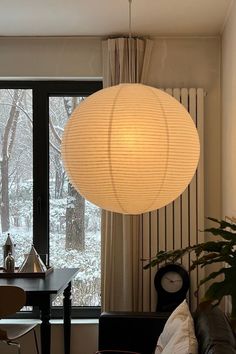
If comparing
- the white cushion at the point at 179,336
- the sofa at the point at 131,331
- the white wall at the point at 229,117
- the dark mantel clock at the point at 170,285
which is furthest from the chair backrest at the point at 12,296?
the white wall at the point at 229,117

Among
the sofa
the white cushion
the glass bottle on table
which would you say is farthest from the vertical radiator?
the white cushion

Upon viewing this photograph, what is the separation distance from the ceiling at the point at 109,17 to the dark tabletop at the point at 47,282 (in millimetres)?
1867

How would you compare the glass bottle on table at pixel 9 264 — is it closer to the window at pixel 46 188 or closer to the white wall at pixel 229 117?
the window at pixel 46 188

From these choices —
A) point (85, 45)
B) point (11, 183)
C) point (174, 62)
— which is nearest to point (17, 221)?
point (11, 183)

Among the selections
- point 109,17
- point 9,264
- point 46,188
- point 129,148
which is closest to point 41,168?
point 46,188

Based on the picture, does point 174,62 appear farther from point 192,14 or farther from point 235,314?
point 235,314

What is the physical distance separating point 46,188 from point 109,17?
1.47m

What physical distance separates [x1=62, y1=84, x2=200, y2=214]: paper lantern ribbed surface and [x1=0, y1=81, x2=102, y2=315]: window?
209 centimetres

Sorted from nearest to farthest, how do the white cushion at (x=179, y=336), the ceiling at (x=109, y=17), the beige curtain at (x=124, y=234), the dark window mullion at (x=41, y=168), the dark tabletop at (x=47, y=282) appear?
1. the white cushion at (x=179, y=336)
2. the dark tabletop at (x=47, y=282)
3. the ceiling at (x=109, y=17)
4. the beige curtain at (x=124, y=234)
5. the dark window mullion at (x=41, y=168)

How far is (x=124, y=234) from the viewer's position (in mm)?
3869

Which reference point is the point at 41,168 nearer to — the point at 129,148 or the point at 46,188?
the point at 46,188

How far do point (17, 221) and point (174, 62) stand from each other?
184 centimetres

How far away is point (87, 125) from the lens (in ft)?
6.54

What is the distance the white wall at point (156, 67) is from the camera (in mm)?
3963
